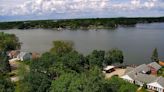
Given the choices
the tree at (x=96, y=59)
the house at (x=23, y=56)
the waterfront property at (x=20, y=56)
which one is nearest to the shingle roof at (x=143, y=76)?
the tree at (x=96, y=59)

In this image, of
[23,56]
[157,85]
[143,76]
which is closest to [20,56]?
[23,56]

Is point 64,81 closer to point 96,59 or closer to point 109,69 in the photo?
point 96,59

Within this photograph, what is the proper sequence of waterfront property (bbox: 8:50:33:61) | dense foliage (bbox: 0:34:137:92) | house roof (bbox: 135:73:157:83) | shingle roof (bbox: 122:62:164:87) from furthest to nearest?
waterfront property (bbox: 8:50:33:61), house roof (bbox: 135:73:157:83), shingle roof (bbox: 122:62:164:87), dense foliage (bbox: 0:34:137:92)

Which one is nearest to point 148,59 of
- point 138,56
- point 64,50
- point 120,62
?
point 138,56

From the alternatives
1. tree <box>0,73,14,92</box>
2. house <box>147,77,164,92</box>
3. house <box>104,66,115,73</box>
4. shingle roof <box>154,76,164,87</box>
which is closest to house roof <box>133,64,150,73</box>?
house <box>104,66,115,73</box>

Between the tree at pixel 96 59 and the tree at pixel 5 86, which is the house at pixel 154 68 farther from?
the tree at pixel 5 86

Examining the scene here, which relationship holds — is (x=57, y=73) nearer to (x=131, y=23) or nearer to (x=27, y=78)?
(x=27, y=78)

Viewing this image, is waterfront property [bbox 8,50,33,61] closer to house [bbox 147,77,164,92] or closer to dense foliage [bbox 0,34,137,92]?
dense foliage [bbox 0,34,137,92]

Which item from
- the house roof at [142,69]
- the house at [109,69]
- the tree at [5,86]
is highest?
the tree at [5,86]

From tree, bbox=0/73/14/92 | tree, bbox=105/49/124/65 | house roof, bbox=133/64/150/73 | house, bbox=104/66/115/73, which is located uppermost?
tree, bbox=0/73/14/92
